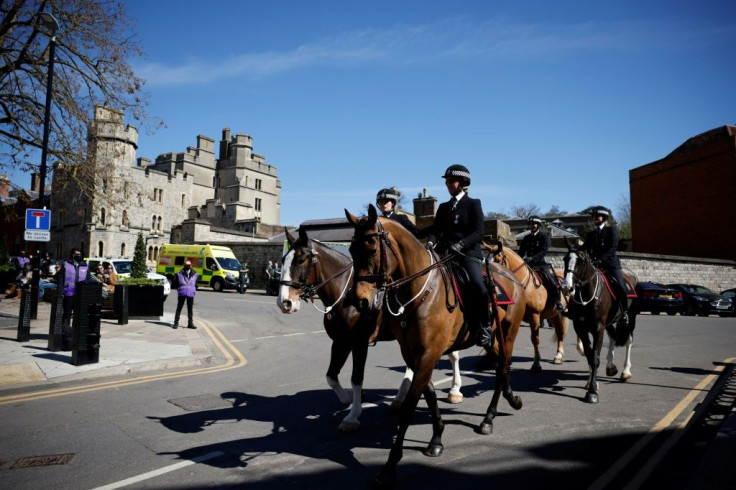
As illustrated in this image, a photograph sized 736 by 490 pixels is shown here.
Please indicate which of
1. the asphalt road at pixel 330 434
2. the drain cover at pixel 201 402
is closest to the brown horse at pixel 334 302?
the asphalt road at pixel 330 434

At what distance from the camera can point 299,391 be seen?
668cm

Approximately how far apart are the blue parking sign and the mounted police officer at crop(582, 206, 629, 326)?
12.6 m

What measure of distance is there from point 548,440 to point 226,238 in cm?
4359

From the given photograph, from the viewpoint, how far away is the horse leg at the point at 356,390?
4.95 metres

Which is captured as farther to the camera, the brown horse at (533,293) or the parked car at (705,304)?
the parked car at (705,304)

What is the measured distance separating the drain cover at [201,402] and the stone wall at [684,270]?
2791 centimetres

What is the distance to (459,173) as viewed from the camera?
5082 mm

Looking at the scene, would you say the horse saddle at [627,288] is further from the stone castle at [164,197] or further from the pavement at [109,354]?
the stone castle at [164,197]

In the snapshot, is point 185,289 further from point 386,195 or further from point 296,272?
point 296,272

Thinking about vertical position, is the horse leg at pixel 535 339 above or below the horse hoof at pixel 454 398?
above

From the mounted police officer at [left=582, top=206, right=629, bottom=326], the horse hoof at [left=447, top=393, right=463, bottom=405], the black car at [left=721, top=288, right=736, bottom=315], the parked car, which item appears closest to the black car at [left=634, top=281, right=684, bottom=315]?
the parked car

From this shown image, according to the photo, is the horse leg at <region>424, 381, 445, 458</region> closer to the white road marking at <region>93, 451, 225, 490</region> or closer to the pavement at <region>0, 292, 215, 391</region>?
the white road marking at <region>93, 451, 225, 490</region>

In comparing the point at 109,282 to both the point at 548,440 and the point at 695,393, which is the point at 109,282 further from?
the point at 695,393

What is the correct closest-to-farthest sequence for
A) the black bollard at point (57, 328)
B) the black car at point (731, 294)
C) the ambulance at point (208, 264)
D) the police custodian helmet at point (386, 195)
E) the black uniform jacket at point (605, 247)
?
the police custodian helmet at point (386, 195) < the black uniform jacket at point (605, 247) < the black bollard at point (57, 328) < the black car at point (731, 294) < the ambulance at point (208, 264)
